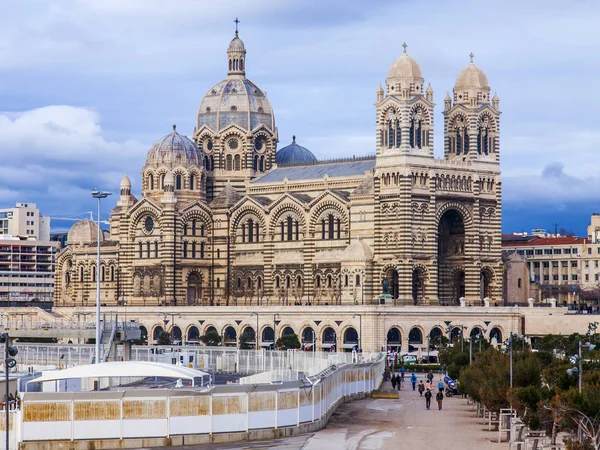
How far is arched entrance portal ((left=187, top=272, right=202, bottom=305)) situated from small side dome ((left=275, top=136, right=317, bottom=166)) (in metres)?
17.8

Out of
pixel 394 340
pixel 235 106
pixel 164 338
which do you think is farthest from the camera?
pixel 235 106

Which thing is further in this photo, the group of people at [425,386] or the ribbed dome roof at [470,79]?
the ribbed dome roof at [470,79]

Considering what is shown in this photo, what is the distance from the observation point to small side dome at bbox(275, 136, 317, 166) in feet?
543

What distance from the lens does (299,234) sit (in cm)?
14550

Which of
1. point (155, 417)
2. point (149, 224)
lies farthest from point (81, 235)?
point (155, 417)

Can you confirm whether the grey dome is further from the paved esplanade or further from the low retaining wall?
the low retaining wall

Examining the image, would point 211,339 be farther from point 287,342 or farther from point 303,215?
point 303,215

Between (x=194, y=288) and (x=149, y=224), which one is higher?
(x=149, y=224)

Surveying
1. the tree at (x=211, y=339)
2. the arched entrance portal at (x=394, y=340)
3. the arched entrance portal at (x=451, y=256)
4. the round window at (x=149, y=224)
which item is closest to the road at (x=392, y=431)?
the arched entrance portal at (x=394, y=340)

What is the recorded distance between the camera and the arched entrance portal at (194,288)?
154m

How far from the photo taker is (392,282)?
5408 inches

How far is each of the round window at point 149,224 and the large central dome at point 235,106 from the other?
1225 cm

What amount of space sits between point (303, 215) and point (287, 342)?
1744cm

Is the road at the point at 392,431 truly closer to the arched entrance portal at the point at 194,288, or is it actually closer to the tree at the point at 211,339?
the tree at the point at 211,339
